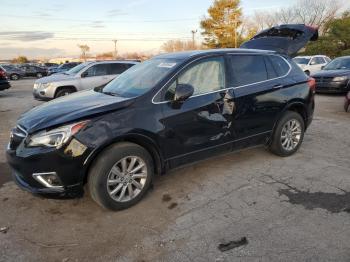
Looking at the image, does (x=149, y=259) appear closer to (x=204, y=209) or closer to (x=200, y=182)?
(x=204, y=209)

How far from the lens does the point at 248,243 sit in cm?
314

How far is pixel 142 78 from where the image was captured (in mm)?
4500

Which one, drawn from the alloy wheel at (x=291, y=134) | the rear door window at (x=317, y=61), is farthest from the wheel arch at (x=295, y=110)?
the rear door window at (x=317, y=61)

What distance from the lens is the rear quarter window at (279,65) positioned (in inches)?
206

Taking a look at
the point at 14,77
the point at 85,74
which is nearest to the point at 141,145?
the point at 85,74

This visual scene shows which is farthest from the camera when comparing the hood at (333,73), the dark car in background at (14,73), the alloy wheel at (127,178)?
the dark car in background at (14,73)

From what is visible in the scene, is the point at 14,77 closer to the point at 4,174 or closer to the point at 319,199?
the point at 4,174

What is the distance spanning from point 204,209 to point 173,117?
1120 millimetres

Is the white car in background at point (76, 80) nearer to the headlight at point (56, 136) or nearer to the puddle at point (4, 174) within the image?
the puddle at point (4, 174)

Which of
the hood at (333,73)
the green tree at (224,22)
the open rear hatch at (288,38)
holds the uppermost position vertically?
the green tree at (224,22)

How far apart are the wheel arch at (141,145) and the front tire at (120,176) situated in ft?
0.14

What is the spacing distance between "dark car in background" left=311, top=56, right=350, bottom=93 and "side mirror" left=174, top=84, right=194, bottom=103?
33.5ft

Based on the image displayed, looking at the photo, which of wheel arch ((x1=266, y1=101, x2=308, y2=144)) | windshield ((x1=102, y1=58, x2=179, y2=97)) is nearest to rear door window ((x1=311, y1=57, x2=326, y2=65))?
wheel arch ((x1=266, y1=101, x2=308, y2=144))

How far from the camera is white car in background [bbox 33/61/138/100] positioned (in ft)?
37.0
